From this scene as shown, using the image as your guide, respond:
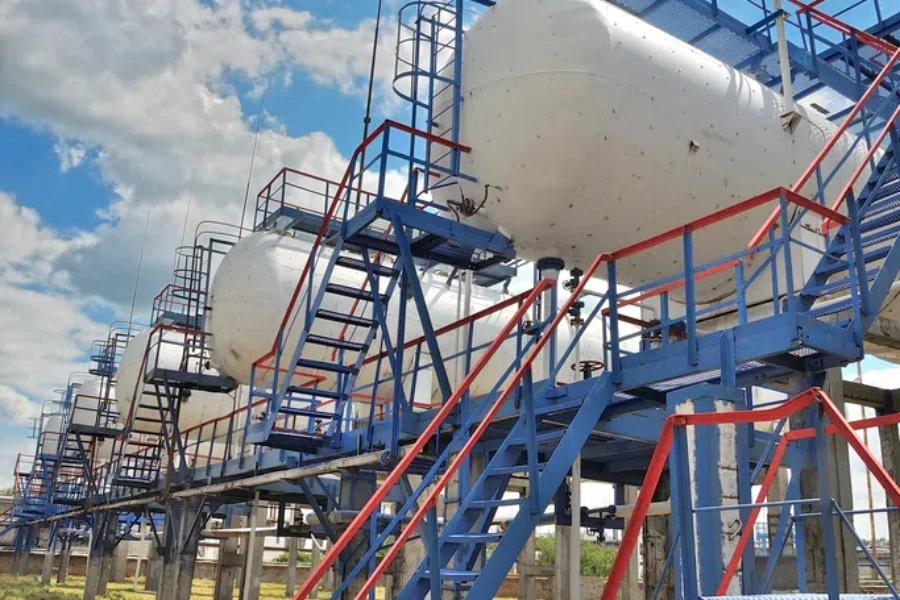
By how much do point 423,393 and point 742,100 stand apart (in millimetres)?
8132

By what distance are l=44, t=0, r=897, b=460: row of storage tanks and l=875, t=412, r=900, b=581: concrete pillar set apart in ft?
8.89

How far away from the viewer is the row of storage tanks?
9.73 meters

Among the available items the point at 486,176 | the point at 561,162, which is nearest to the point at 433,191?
the point at 486,176

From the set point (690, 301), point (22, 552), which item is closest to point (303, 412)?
point (690, 301)

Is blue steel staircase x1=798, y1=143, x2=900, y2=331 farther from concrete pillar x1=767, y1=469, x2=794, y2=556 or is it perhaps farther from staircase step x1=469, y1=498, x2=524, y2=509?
concrete pillar x1=767, y1=469, x2=794, y2=556

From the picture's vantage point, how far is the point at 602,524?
13.3 metres

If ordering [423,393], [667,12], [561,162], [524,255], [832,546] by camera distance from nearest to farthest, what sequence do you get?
[832,546]
[561,162]
[524,255]
[667,12]
[423,393]

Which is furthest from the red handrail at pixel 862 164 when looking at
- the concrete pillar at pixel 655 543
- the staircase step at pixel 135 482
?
the staircase step at pixel 135 482

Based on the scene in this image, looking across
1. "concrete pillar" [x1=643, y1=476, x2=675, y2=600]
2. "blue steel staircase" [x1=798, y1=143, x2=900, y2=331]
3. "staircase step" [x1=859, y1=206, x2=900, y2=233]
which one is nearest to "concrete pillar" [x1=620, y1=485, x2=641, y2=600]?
"concrete pillar" [x1=643, y1=476, x2=675, y2=600]

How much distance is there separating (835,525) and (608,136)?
5.34m

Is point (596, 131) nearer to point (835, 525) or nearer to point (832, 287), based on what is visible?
point (832, 287)

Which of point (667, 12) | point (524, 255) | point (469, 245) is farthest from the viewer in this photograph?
point (667, 12)

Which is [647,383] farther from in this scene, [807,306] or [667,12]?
[667,12]

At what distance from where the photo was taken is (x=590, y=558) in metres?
39.8
